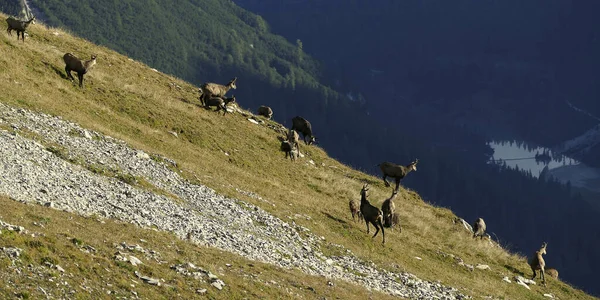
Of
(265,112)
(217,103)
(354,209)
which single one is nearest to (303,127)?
(265,112)

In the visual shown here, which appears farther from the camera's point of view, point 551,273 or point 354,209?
point 551,273

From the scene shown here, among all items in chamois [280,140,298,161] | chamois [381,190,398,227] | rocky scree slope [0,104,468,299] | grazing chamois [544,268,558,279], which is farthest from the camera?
chamois [280,140,298,161]

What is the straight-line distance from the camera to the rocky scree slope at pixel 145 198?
2909cm

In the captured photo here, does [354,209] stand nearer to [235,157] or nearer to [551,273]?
[235,157]

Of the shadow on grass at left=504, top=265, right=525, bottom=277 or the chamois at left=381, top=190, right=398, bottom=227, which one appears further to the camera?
the shadow on grass at left=504, top=265, right=525, bottom=277

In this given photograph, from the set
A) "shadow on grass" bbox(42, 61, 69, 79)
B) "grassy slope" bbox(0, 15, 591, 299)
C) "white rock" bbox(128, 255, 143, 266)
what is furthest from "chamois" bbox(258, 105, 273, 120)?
"white rock" bbox(128, 255, 143, 266)

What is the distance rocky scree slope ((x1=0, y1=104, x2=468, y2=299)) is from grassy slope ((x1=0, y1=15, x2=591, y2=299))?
1.81 meters

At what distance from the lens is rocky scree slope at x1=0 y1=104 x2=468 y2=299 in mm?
29094

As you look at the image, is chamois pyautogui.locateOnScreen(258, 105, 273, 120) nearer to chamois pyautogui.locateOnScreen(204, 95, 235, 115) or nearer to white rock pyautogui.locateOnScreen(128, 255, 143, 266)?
chamois pyautogui.locateOnScreen(204, 95, 235, 115)

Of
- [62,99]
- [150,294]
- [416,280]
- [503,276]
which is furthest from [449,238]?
[150,294]

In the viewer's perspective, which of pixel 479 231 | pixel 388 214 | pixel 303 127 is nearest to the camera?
pixel 388 214

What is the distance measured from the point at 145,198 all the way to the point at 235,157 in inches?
694

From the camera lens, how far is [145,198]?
106 ft

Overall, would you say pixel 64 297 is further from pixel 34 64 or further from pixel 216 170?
pixel 34 64
